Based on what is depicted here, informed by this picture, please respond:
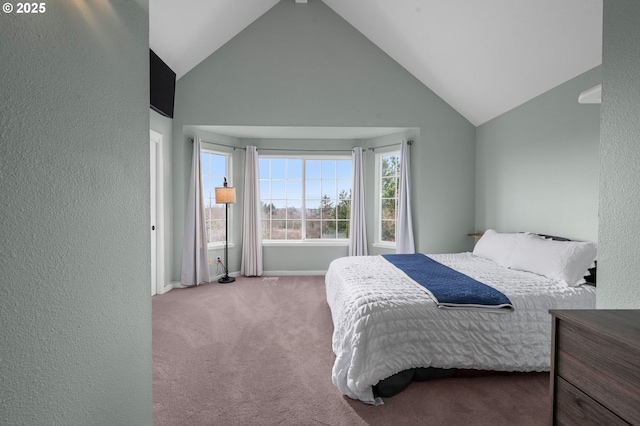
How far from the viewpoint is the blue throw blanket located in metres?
2.26

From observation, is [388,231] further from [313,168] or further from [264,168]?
[264,168]

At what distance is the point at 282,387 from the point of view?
221 cm

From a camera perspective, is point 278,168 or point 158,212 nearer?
point 158,212

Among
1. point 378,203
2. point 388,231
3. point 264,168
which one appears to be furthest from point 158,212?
point 388,231

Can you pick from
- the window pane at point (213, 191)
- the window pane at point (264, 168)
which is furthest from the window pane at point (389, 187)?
the window pane at point (213, 191)

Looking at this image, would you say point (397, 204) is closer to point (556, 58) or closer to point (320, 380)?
point (556, 58)

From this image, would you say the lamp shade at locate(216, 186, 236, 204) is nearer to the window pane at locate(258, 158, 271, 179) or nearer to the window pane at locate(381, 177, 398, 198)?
the window pane at locate(258, 158, 271, 179)

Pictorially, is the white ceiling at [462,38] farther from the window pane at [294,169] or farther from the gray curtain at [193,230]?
the window pane at [294,169]

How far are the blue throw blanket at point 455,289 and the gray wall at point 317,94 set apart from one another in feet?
6.16

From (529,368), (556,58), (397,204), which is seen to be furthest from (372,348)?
(397,204)

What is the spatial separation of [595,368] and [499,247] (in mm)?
2788

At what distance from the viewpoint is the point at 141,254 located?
4.14 feet

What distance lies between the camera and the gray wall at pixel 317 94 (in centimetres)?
462

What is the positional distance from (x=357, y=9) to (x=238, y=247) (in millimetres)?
3882
